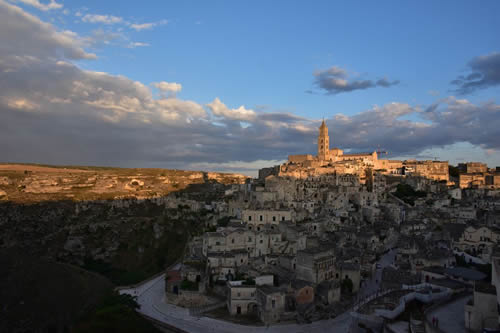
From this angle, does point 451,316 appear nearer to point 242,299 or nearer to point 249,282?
point 242,299

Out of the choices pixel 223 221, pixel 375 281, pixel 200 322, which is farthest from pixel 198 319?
pixel 223 221

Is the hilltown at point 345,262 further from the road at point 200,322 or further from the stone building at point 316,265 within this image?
the road at point 200,322

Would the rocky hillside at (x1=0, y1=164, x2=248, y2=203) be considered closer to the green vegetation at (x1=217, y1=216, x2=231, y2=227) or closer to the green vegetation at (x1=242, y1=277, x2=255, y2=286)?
the green vegetation at (x1=217, y1=216, x2=231, y2=227)

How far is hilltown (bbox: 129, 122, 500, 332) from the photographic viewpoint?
2119 cm

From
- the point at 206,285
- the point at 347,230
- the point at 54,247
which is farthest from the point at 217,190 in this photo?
the point at 206,285

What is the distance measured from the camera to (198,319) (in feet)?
93.5

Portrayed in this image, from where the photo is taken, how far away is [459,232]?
38.9m

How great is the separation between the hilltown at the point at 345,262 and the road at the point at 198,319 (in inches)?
19.5

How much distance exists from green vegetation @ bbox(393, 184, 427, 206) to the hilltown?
201 cm

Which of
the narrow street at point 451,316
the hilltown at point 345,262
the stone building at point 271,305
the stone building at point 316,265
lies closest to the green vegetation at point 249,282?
the hilltown at point 345,262

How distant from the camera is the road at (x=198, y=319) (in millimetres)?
25797

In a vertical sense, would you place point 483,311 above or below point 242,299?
above

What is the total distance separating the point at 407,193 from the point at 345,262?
35348mm

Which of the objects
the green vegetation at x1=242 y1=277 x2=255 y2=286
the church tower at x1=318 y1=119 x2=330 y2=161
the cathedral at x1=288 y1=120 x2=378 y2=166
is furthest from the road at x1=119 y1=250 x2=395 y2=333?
the church tower at x1=318 y1=119 x2=330 y2=161
